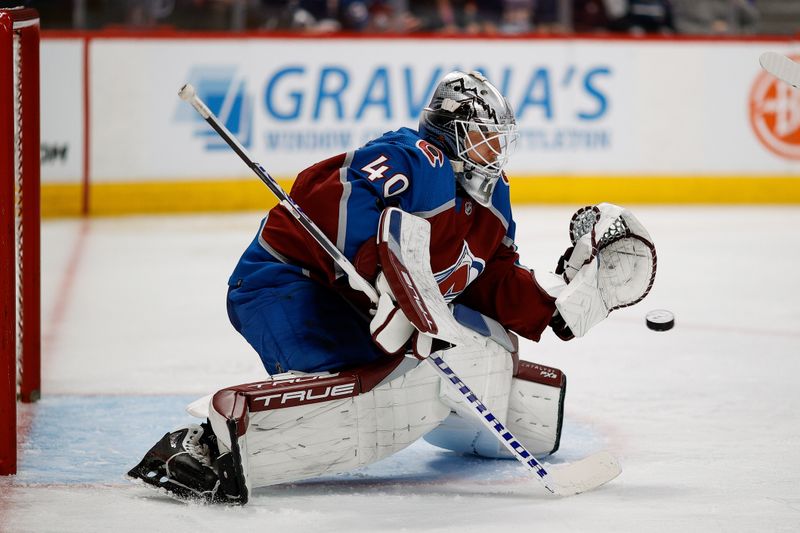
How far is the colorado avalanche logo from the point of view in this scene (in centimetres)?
285

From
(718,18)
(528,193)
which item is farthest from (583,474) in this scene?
(718,18)

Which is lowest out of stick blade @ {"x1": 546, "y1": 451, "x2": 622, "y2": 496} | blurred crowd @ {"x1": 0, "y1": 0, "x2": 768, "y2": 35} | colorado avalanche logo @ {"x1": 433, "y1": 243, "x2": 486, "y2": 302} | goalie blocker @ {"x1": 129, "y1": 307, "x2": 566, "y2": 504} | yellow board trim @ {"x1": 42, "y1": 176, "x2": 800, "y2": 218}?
yellow board trim @ {"x1": 42, "y1": 176, "x2": 800, "y2": 218}

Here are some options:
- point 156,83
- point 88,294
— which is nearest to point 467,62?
point 156,83

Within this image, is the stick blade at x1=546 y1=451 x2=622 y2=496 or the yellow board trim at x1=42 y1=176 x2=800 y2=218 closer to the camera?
the stick blade at x1=546 y1=451 x2=622 y2=496

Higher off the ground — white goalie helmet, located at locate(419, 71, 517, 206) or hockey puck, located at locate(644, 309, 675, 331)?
white goalie helmet, located at locate(419, 71, 517, 206)

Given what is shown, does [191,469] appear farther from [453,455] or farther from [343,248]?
[453,455]

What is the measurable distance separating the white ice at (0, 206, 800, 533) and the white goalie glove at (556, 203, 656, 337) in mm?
349

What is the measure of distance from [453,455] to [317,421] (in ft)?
1.82

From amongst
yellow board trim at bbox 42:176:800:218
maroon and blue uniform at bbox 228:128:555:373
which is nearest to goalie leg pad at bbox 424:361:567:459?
maroon and blue uniform at bbox 228:128:555:373

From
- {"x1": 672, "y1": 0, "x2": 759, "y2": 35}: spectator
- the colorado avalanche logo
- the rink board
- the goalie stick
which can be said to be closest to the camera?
the goalie stick

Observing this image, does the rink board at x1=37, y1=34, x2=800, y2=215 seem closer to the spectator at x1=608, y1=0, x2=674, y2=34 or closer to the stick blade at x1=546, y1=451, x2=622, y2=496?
the spectator at x1=608, y1=0, x2=674, y2=34

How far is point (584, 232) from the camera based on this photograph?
3.05 m

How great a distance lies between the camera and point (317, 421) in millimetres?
2598

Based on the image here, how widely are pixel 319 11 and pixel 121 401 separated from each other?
538 centimetres
